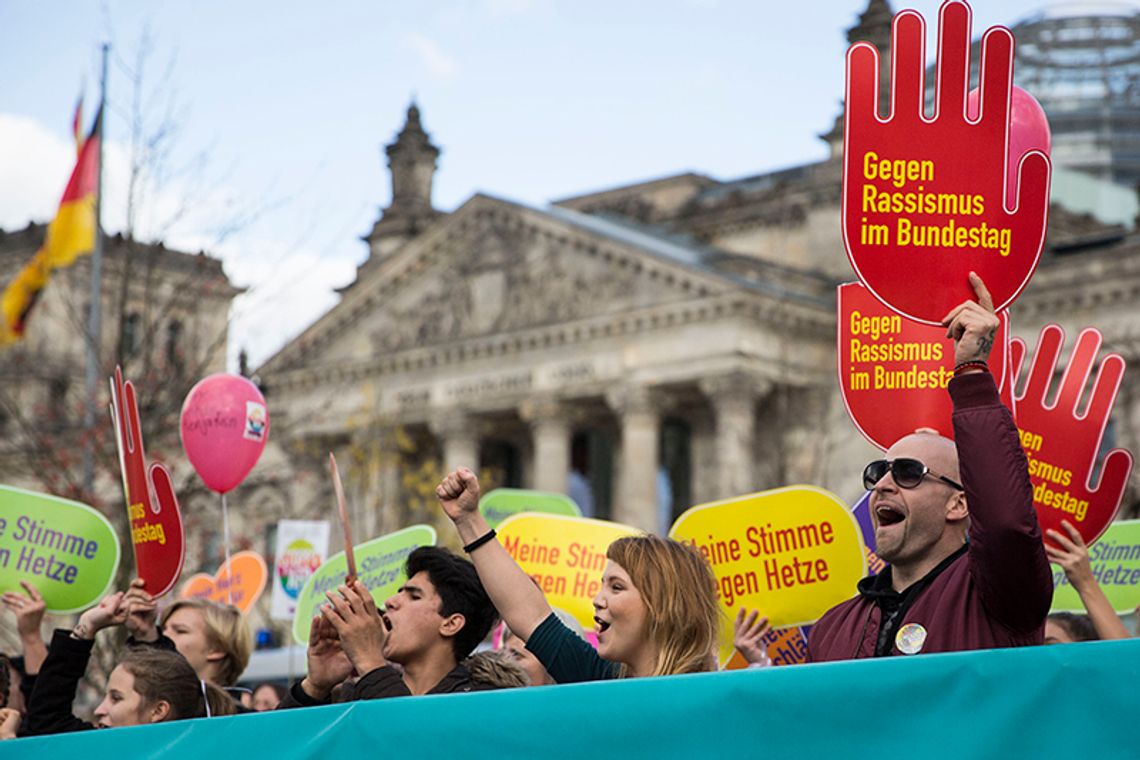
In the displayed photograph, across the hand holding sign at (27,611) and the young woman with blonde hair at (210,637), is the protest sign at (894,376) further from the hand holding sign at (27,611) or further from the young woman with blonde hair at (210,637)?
the hand holding sign at (27,611)

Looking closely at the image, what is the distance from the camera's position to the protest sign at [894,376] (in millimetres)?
7402

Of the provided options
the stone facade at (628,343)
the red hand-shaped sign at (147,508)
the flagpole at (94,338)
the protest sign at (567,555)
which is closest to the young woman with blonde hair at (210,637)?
the red hand-shaped sign at (147,508)

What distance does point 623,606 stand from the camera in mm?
5398

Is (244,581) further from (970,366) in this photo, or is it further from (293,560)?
(970,366)

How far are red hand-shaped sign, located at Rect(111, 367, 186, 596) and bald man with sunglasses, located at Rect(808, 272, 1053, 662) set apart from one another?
12.2 feet

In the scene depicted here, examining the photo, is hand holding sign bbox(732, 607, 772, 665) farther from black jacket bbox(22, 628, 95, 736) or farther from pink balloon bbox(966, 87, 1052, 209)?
black jacket bbox(22, 628, 95, 736)

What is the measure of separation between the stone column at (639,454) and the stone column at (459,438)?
5.81m

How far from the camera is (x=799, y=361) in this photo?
51875 mm

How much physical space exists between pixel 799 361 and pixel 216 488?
41.7 meters

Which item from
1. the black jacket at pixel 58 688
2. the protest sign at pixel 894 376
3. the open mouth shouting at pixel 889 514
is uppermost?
the protest sign at pixel 894 376

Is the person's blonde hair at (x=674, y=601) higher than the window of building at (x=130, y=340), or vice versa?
the window of building at (x=130, y=340)

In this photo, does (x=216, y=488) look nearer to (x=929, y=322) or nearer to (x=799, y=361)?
(x=929, y=322)

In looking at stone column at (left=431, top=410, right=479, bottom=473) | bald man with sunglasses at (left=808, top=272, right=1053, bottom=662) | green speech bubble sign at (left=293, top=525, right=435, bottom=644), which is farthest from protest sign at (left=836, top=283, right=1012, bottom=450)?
stone column at (left=431, top=410, right=479, bottom=473)

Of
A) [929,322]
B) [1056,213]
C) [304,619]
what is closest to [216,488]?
[304,619]
